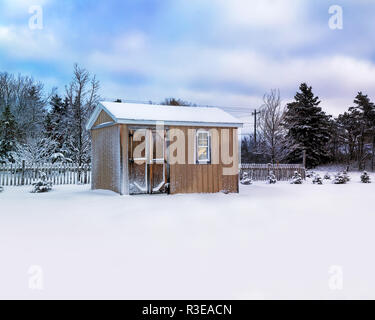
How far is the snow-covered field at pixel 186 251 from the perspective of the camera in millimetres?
3482

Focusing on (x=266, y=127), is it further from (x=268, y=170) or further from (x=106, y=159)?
(x=106, y=159)

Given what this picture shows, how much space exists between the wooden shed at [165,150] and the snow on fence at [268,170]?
24.6 ft

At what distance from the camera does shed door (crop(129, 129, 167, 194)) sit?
37.4 ft

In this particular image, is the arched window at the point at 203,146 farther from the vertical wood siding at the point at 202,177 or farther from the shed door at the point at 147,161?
the shed door at the point at 147,161

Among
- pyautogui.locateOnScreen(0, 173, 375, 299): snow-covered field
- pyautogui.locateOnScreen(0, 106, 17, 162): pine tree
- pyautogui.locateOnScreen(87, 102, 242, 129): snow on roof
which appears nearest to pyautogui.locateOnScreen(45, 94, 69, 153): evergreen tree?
pyautogui.locateOnScreen(0, 106, 17, 162): pine tree

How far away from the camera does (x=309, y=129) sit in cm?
3266

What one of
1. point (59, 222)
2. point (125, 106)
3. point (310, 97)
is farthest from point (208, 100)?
point (59, 222)

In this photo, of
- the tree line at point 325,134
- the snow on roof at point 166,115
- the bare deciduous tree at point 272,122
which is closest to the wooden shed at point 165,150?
the snow on roof at point 166,115

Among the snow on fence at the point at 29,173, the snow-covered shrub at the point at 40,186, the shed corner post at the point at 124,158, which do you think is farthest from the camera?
the snow on fence at the point at 29,173

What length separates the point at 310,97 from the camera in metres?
33.8

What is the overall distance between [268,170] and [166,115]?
1019 centimetres

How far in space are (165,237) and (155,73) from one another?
1657 centimetres

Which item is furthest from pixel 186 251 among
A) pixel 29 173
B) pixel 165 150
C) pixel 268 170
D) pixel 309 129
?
pixel 309 129
